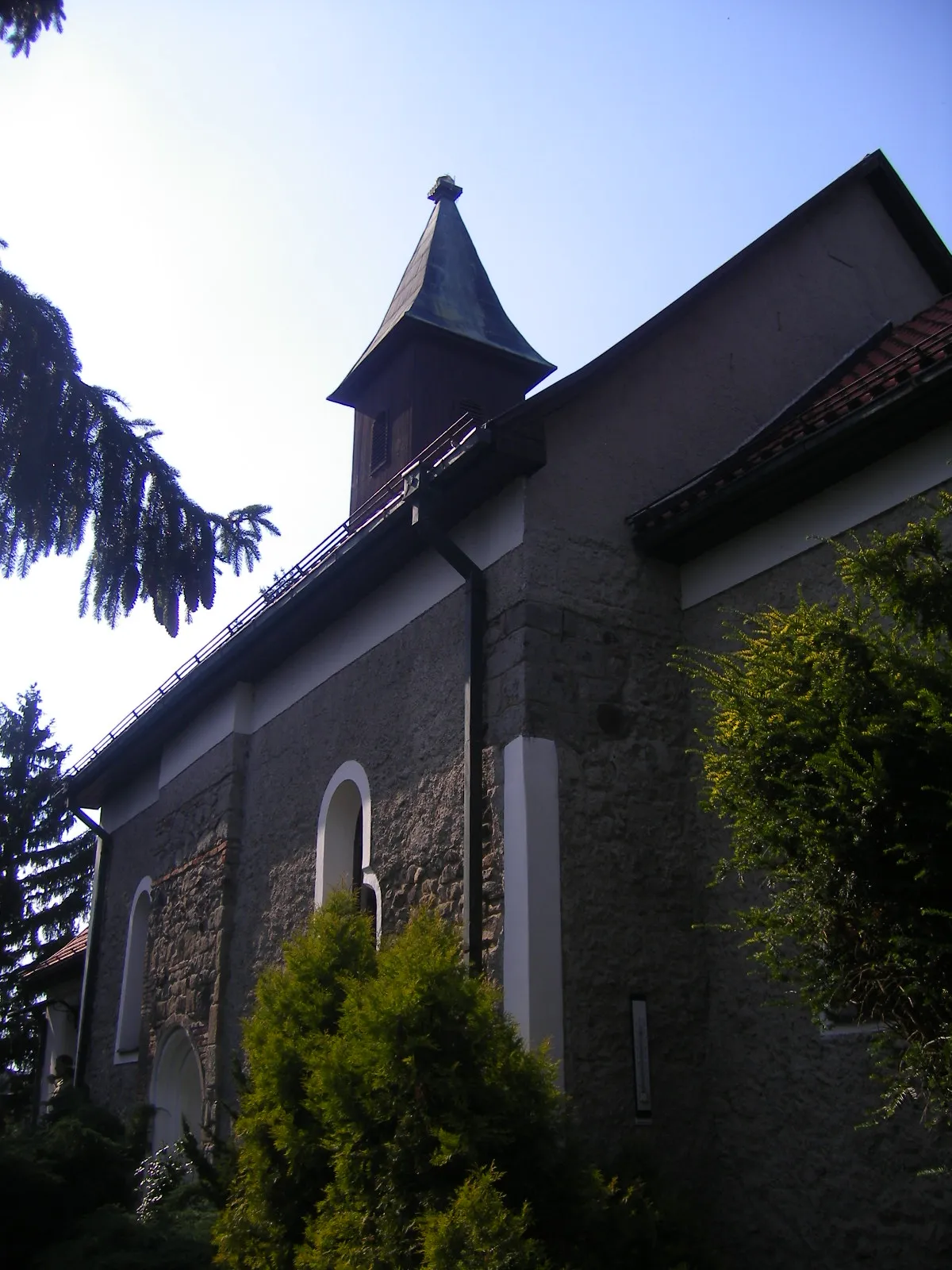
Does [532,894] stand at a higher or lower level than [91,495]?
lower

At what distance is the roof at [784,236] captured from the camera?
9297 millimetres

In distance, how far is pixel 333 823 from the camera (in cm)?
1102

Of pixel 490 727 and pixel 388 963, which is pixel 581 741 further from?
pixel 388 963

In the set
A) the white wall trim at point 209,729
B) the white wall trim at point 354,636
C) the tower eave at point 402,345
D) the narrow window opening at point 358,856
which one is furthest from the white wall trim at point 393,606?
the tower eave at point 402,345

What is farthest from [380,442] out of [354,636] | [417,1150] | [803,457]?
[417,1150]

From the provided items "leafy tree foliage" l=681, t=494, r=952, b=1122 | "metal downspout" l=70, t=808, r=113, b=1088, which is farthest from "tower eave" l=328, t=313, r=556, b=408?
"leafy tree foliage" l=681, t=494, r=952, b=1122

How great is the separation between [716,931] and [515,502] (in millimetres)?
3348

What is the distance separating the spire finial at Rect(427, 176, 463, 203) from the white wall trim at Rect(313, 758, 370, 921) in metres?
11.1

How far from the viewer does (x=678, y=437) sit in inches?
397

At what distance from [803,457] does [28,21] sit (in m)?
5.38

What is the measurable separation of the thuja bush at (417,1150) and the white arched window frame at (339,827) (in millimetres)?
3629

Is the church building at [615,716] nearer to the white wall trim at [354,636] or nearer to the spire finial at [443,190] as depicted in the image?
the white wall trim at [354,636]

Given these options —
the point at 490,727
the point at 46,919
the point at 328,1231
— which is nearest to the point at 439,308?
the point at 490,727

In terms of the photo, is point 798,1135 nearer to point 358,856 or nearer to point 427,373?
point 358,856
